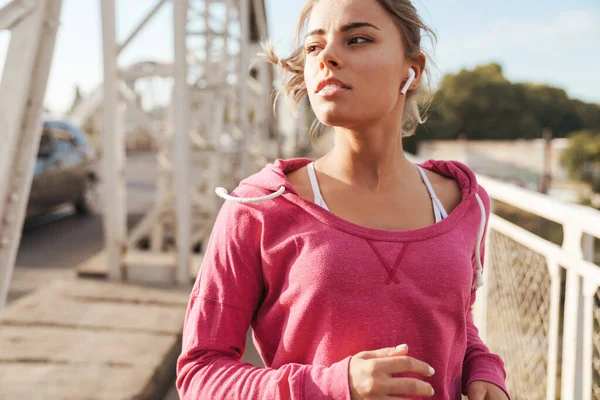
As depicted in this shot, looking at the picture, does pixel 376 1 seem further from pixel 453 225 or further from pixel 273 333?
pixel 273 333

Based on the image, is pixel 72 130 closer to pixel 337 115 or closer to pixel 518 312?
pixel 518 312

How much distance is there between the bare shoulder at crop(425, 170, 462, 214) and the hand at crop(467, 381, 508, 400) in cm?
35

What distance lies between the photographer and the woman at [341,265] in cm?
111

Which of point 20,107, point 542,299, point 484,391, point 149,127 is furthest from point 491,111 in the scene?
point 484,391

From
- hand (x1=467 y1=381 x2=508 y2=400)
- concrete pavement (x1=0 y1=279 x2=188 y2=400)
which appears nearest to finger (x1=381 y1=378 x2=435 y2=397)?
hand (x1=467 y1=381 x2=508 y2=400)

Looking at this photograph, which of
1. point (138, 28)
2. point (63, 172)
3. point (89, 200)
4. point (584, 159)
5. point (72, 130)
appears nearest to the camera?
point (138, 28)

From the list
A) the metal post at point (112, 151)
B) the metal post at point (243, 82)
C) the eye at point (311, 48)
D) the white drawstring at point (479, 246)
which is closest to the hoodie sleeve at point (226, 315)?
the eye at point (311, 48)

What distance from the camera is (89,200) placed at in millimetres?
10750

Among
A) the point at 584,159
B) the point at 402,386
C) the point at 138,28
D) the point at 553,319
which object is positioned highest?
the point at 138,28

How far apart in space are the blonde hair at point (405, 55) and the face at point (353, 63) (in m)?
0.03

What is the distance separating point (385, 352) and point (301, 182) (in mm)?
397

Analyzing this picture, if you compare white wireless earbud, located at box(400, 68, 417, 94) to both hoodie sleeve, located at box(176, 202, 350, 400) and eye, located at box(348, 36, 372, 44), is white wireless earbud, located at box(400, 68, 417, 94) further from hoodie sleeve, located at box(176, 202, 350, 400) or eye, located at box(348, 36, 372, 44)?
hoodie sleeve, located at box(176, 202, 350, 400)

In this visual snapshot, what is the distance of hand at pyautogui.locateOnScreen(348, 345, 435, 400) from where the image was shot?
39.4 inches

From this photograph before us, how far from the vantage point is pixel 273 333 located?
122 cm
